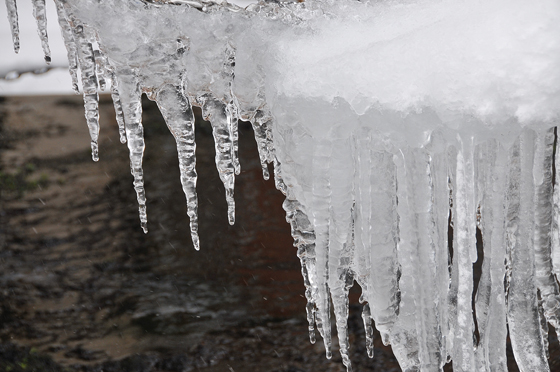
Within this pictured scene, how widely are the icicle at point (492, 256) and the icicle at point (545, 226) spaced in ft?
0.24

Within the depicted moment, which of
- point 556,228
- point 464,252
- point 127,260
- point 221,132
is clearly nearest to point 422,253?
point 464,252

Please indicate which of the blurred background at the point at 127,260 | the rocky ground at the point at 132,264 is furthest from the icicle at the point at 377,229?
the rocky ground at the point at 132,264

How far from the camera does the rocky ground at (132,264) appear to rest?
323cm

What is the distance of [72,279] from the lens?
3.41 m

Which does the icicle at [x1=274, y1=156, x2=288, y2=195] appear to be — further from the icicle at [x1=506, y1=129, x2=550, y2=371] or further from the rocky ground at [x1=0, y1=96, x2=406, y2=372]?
the rocky ground at [x1=0, y1=96, x2=406, y2=372]

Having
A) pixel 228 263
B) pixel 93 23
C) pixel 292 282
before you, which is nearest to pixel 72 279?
pixel 228 263

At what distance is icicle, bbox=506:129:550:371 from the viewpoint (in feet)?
3.49

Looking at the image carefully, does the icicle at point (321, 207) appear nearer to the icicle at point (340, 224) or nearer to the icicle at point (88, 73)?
the icicle at point (340, 224)

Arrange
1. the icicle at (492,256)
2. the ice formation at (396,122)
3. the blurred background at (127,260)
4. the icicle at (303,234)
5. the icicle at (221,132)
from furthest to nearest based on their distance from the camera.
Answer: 1. the blurred background at (127,260)
2. the icicle at (303,234)
3. the icicle at (221,132)
4. the icicle at (492,256)
5. the ice formation at (396,122)

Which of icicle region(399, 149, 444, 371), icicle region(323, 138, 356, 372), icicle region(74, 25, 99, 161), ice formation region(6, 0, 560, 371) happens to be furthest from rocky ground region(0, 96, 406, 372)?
icicle region(399, 149, 444, 371)

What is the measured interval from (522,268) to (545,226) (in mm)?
109

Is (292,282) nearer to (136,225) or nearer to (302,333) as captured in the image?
(302,333)

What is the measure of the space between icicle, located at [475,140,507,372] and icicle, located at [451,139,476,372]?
5 centimetres

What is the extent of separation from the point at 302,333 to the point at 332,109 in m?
3.20
